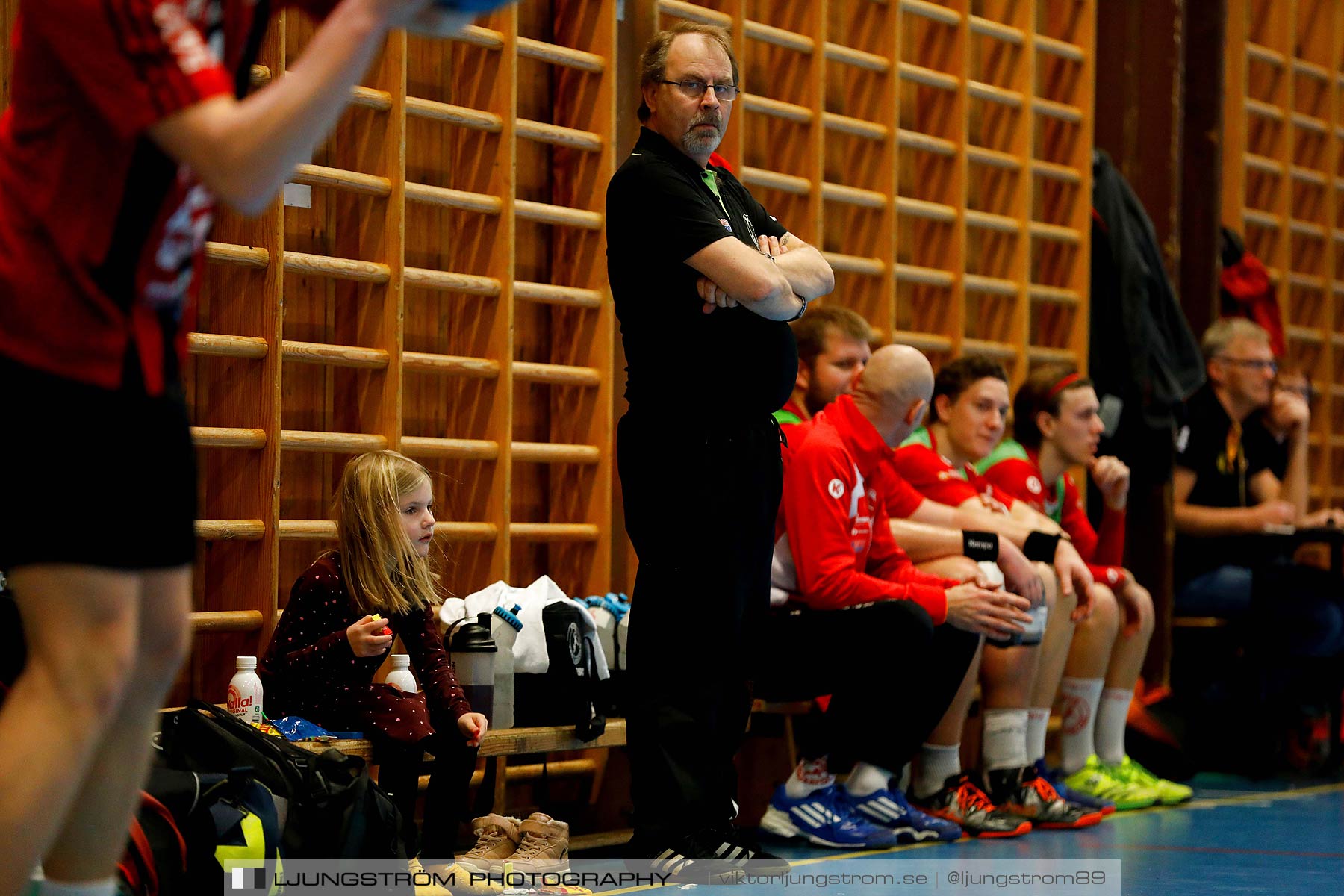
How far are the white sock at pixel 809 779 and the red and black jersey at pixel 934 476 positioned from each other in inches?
36.5

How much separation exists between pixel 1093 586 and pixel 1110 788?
23.1 inches

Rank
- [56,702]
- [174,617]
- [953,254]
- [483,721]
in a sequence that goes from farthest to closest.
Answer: [953,254] → [483,721] → [174,617] → [56,702]

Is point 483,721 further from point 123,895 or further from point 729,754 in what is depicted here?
point 123,895

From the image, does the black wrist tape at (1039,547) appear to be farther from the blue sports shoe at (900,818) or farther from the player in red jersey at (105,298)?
the player in red jersey at (105,298)

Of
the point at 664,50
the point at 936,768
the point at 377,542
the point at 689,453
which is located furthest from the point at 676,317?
the point at 936,768

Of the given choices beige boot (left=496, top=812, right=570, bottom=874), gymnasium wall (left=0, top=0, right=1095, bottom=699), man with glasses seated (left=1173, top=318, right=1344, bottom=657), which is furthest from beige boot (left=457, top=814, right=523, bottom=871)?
man with glasses seated (left=1173, top=318, right=1344, bottom=657)

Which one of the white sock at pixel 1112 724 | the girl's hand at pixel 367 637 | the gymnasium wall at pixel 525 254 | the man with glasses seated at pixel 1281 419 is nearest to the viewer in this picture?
the girl's hand at pixel 367 637

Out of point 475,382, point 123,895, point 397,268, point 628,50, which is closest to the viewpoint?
point 123,895

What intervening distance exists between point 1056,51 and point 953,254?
0.97 meters

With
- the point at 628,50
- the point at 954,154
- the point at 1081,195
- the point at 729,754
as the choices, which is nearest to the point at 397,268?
the point at 628,50

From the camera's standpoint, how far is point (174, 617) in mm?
1696

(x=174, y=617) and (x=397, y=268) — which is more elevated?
(x=397, y=268)

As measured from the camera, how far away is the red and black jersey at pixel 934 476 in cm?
459

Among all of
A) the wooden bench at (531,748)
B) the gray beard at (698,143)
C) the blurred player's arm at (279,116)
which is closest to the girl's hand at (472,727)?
the wooden bench at (531,748)
